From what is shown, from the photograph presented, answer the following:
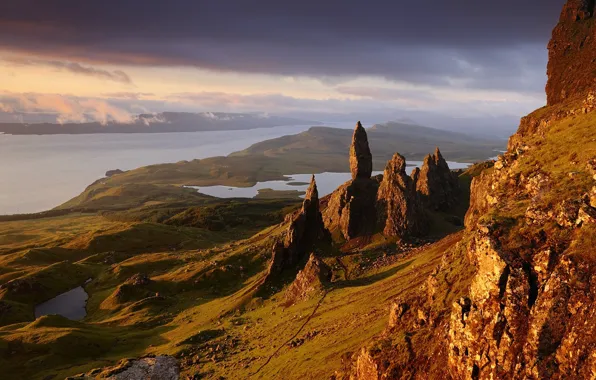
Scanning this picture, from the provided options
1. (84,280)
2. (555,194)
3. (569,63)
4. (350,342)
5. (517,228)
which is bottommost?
(84,280)

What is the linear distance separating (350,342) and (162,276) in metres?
135

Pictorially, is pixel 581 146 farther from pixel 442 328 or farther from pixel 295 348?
pixel 295 348

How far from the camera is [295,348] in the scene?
77375mm

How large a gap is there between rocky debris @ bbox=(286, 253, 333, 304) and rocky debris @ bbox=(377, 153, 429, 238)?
3139 centimetres

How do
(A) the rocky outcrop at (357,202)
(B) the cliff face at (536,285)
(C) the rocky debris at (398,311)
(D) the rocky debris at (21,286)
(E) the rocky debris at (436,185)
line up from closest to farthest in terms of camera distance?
(B) the cliff face at (536,285) < (C) the rocky debris at (398,311) < (A) the rocky outcrop at (357,202) < (E) the rocky debris at (436,185) < (D) the rocky debris at (21,286)

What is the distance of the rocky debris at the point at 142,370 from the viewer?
89500 millimetres

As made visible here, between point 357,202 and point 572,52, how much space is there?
78606mm

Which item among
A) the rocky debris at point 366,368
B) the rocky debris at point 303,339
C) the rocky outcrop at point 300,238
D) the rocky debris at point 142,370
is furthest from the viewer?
the rocky outcrop at point 300,238

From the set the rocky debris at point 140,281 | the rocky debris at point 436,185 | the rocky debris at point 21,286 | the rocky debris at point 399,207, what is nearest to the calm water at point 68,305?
the rocky debris at point 21,286

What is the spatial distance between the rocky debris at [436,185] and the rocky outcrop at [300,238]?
57921mm

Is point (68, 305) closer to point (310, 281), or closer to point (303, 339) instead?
point (310, 281)

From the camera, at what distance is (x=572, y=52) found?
116812 millimetres

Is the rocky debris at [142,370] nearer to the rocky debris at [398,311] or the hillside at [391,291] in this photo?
the hillside at [391,291]

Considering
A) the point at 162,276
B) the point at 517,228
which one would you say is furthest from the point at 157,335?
the point at 517,228
